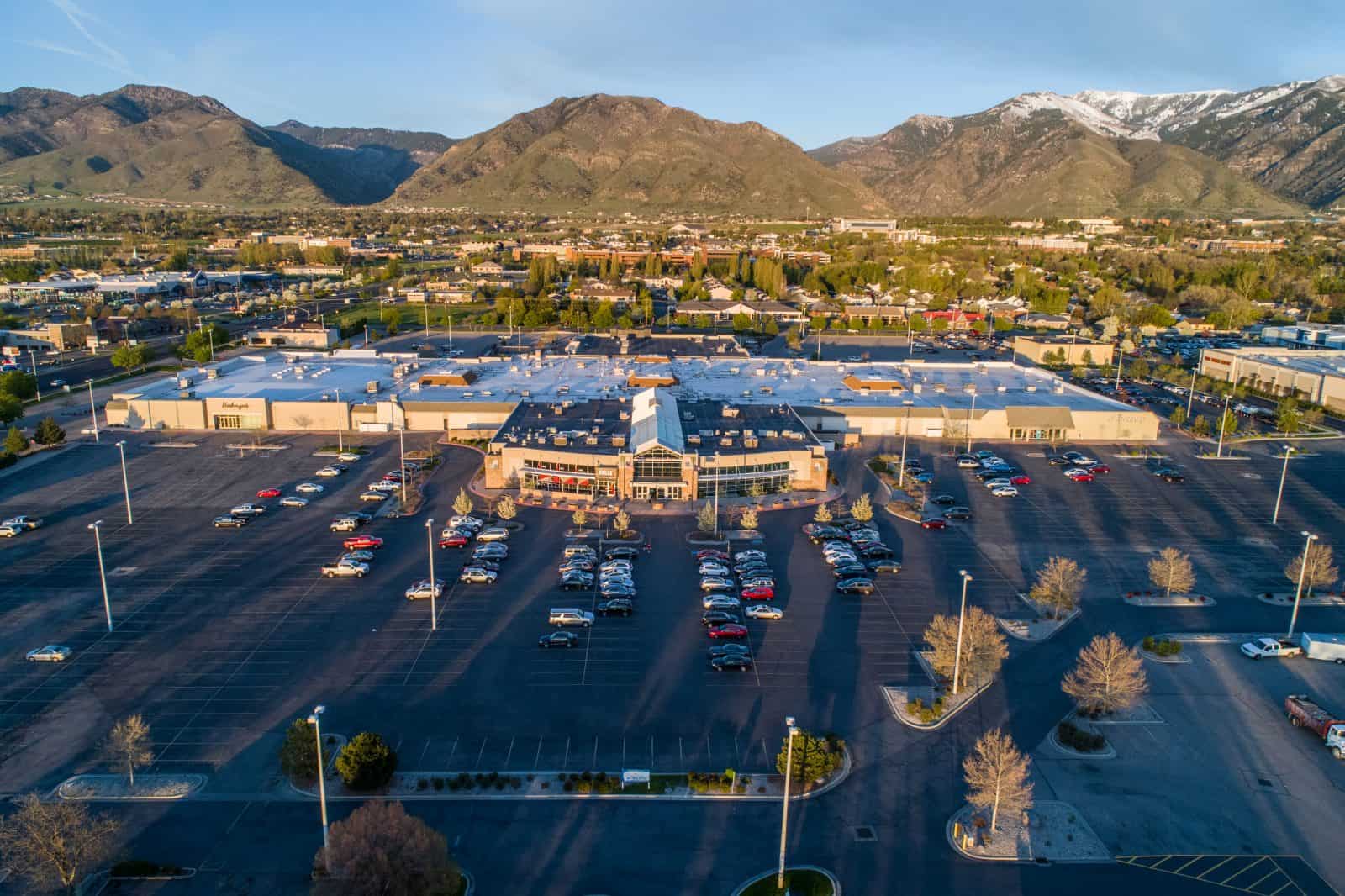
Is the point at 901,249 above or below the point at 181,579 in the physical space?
above

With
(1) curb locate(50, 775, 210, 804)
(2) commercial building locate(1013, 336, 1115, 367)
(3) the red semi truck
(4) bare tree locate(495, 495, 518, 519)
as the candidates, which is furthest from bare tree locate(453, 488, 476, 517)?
(2) commercial building locate(1013, 336, 1115, 367)

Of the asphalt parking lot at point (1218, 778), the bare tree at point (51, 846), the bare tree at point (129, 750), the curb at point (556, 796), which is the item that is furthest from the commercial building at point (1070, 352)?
the bare tree at point (51, 846)

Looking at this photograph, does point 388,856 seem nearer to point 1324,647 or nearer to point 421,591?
point 421,591

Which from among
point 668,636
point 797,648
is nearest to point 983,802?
point 797,648

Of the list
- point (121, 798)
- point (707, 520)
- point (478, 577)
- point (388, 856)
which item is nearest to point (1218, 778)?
point (388, 856)

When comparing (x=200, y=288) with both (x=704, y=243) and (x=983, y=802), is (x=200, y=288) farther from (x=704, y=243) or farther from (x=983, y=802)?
(x=983, y=802)
